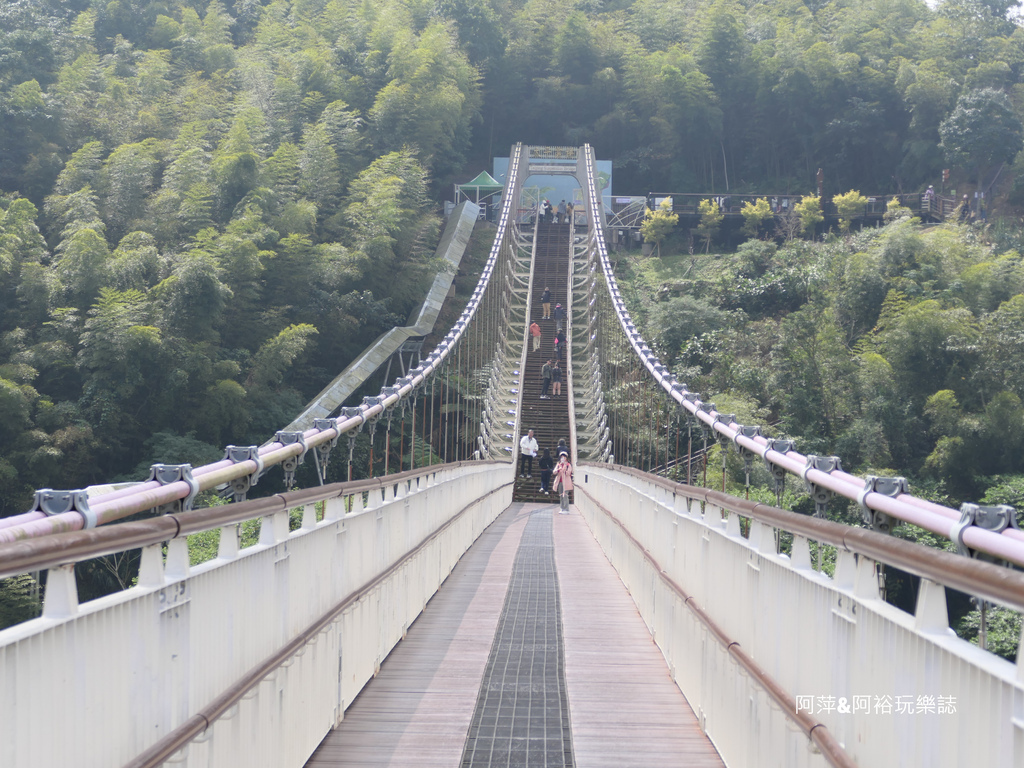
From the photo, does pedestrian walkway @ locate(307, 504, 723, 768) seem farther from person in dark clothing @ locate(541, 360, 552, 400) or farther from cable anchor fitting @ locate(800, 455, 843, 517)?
person in dark clothing @ locate(541, 360, 552, 400)

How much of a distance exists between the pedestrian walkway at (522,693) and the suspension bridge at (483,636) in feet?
0.06

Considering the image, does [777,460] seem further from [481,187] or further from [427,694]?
[481,187]

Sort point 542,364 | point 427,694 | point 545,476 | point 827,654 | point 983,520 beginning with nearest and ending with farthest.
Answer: point 983,520
point 827,654
point 427,694
point 545,476
point 542,364

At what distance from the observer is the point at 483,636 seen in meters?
6.41

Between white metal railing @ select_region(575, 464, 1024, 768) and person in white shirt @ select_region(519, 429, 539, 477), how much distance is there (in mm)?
14532

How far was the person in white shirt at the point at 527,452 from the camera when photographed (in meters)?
20.1

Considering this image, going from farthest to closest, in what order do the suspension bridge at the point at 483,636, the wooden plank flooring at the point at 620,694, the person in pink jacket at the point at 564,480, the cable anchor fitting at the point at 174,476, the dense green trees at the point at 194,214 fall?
the dense green trees at the point at 194,214 < the person in pink jacket at the point at 564,480 < the wooden plank flooring at the point at 620,694 < the cable anchor fitting at the point at 174,476 < the suspension bridge at the point at 483,636

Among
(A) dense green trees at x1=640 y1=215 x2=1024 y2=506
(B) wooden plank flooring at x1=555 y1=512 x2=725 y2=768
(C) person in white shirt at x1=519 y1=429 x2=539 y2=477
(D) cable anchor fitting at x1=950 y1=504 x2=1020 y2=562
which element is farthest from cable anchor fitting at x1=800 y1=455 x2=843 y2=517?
(C) person in white shirt at x1=519 y1=429 x2=539 y2=477

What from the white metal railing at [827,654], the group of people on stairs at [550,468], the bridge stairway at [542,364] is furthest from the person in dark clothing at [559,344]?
the white metal railing at [827,654]

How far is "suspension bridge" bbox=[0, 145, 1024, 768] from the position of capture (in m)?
1.96

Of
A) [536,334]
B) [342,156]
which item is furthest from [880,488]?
[342,156]

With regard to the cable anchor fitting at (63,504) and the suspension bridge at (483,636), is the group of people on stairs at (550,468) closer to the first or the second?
the suspension bridge at (483,636)

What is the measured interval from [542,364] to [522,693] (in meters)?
24.2

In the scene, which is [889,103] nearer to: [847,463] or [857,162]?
[857,162]
